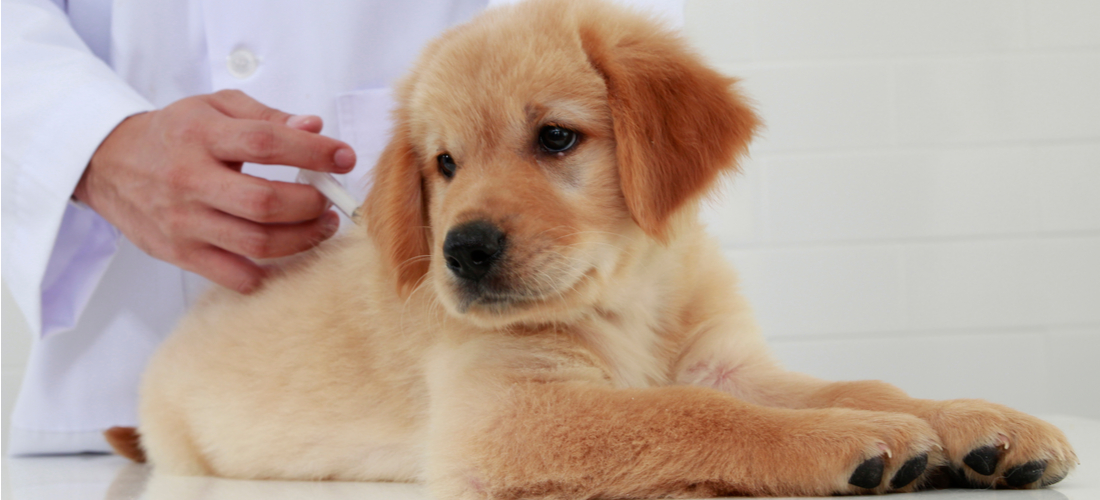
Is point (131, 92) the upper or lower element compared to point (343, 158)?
upper

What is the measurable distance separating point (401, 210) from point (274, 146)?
15.0 inches

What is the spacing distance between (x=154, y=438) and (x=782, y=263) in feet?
9.93

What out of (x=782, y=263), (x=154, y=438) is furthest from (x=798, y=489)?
(x=782, y=263)

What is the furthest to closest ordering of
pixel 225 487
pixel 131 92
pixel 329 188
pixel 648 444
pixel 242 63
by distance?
pixel 242 63
pixel 131 92
pixel 329 188
pixel 225 487
pixel 648 444

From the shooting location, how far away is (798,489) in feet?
4.57

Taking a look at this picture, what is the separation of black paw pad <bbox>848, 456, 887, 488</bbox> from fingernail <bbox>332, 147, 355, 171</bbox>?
4.91 ft

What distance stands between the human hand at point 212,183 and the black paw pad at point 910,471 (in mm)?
1547

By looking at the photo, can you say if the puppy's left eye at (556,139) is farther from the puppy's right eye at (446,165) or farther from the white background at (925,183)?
the white background at (925,183)

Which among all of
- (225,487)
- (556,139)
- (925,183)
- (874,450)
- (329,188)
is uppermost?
(556,139)

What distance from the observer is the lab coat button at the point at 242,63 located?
2.69 meters

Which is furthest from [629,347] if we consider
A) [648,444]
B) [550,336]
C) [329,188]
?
[329,188]

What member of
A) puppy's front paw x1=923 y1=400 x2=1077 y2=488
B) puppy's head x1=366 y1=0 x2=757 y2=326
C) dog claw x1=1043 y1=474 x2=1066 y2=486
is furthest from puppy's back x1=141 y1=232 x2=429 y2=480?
dog claw x1=1043 y1=474 x2=1066 y2=486

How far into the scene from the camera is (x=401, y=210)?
2094 millimetres

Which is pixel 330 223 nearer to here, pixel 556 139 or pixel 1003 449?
pixel 556 139
